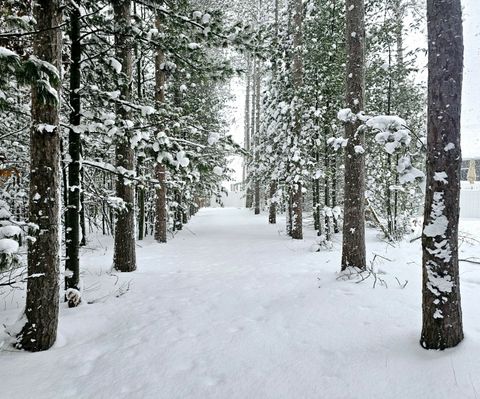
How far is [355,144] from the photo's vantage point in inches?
258

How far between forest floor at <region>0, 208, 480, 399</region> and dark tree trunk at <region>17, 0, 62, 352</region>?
36 cm

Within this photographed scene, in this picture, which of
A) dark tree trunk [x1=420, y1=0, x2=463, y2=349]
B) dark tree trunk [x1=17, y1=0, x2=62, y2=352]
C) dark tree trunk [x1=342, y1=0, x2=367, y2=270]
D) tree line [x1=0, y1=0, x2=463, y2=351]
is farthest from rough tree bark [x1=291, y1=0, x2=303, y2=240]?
dark tree trunk [x1=17, y1=0, x2=62, y2=352]

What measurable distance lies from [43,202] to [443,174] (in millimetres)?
4402

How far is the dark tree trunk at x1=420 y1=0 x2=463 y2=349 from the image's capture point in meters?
3.20

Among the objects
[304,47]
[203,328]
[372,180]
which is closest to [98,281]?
[203,328]

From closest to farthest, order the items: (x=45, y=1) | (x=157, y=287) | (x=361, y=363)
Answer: (x=361, y=363) < (x=45, y=1) < (x=157, y=287)

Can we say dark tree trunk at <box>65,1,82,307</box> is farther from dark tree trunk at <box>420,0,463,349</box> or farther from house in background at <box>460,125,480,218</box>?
house in background at <box>460,125,480,218</box>

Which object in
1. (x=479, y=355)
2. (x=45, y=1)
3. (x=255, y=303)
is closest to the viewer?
(x=479, y=355)

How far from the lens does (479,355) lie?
3.10m

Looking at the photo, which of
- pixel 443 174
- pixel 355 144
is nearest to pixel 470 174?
pixel 355 144

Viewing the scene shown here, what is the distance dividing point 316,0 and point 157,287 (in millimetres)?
10581

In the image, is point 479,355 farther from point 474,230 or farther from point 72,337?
point 474,230

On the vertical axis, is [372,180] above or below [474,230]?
above

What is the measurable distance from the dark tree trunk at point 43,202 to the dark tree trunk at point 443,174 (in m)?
4.18
